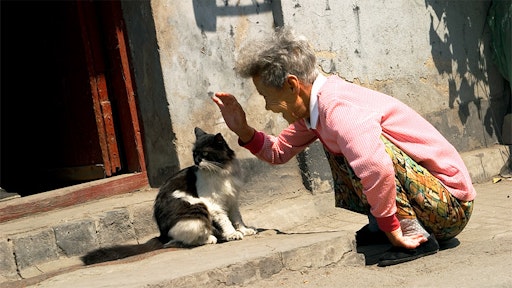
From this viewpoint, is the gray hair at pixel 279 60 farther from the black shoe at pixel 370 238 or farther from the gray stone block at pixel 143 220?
the gray stone block at pixel 143 220

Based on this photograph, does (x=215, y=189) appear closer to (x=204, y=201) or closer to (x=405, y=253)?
(x=204, y=201)

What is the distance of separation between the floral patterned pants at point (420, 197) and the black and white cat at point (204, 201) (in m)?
0.88

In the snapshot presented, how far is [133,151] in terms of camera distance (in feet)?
19.1

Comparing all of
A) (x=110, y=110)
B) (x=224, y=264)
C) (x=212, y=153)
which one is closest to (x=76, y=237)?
(x=212, y=153)

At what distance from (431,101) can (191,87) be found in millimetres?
2576

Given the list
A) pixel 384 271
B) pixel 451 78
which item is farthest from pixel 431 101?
pixel 384 271

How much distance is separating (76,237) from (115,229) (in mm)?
303

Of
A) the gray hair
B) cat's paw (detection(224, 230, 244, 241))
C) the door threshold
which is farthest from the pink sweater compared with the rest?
the door threshold

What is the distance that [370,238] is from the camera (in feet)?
14.6

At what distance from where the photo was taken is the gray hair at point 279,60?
378 cm

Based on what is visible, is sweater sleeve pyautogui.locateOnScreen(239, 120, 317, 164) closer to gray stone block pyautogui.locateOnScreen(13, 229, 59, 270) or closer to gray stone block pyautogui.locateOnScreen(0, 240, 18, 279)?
gray stone block pyautogui.locateOnScreen(13, 229, 59, 270)

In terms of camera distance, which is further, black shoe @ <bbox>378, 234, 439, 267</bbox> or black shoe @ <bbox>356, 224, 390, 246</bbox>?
black shoe @ <bbox>356, 224, 390, 246</bbox>

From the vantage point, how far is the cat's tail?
4.54m

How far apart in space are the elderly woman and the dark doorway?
2242 millimetres
